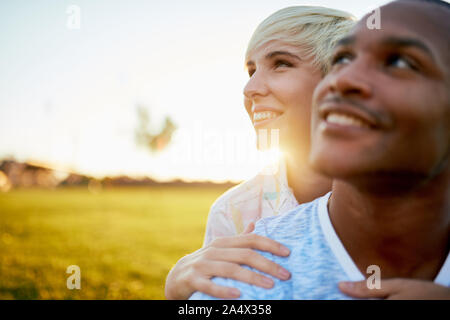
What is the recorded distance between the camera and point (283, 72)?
3.23 meters

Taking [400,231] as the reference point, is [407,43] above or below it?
above

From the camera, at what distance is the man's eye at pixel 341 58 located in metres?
1.90

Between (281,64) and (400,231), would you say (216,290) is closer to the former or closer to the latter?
(400,231)

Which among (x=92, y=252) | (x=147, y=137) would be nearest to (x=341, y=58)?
(x=92, y=252)

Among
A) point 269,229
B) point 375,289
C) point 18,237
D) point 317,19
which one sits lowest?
point 18,237

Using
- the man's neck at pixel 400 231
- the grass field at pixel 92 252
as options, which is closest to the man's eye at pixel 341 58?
the man's neck at pixel 400 231

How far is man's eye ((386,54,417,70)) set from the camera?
1.66 metres

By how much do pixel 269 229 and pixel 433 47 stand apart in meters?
1.17

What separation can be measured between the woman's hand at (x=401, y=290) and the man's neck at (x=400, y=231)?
0.14 m

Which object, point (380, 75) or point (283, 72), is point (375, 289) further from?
point (283, 72)

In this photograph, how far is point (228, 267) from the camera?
1.98 meters

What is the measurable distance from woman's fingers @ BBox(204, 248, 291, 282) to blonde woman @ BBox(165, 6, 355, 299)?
52 cm

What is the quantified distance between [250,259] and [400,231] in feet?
2.40

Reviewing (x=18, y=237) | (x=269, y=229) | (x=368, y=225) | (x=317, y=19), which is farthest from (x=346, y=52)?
(x=18, y=237)
